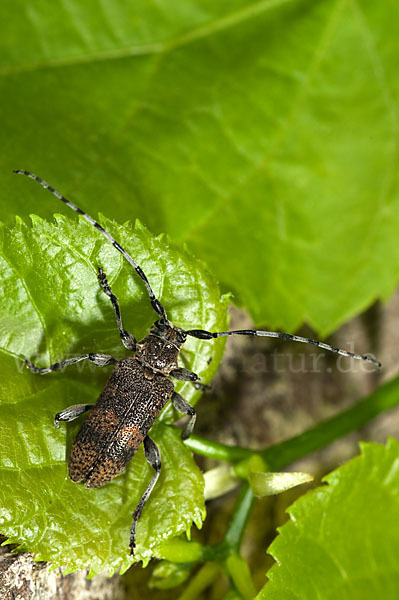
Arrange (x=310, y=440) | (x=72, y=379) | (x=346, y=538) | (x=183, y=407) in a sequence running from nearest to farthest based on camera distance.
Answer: (x=346, y=538) < (x=72, y=379) < (x=183, y=407) < (x=310, y=440)

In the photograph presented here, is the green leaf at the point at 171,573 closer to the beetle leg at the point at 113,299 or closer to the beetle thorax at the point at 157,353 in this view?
the beetle thorax at the point at 157,353

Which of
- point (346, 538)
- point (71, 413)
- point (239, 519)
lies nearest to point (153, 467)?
point (71, 413)

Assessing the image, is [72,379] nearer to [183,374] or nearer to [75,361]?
[75,361]

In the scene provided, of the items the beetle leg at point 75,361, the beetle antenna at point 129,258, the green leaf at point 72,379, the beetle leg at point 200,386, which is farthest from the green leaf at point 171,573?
the beetle antenna at point 129,258

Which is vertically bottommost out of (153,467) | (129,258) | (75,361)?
(153,467)

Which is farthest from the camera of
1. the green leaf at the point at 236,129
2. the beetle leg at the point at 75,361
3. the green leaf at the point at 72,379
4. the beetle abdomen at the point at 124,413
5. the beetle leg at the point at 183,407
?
the green leaf at the point at 236,129

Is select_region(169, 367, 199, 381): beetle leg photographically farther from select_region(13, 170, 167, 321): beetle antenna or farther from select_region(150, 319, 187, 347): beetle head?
select_region(13, 170, 167, 321): beetle antenna

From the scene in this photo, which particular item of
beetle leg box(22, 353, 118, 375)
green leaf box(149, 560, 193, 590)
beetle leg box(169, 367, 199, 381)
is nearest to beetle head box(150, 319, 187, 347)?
beetle leg box(169, 367, 199, 381)

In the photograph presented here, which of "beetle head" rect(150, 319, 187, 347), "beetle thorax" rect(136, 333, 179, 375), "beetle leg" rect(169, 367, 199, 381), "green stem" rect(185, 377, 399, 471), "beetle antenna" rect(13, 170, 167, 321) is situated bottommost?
"green stem" rect(185, 377, 399, 471)
